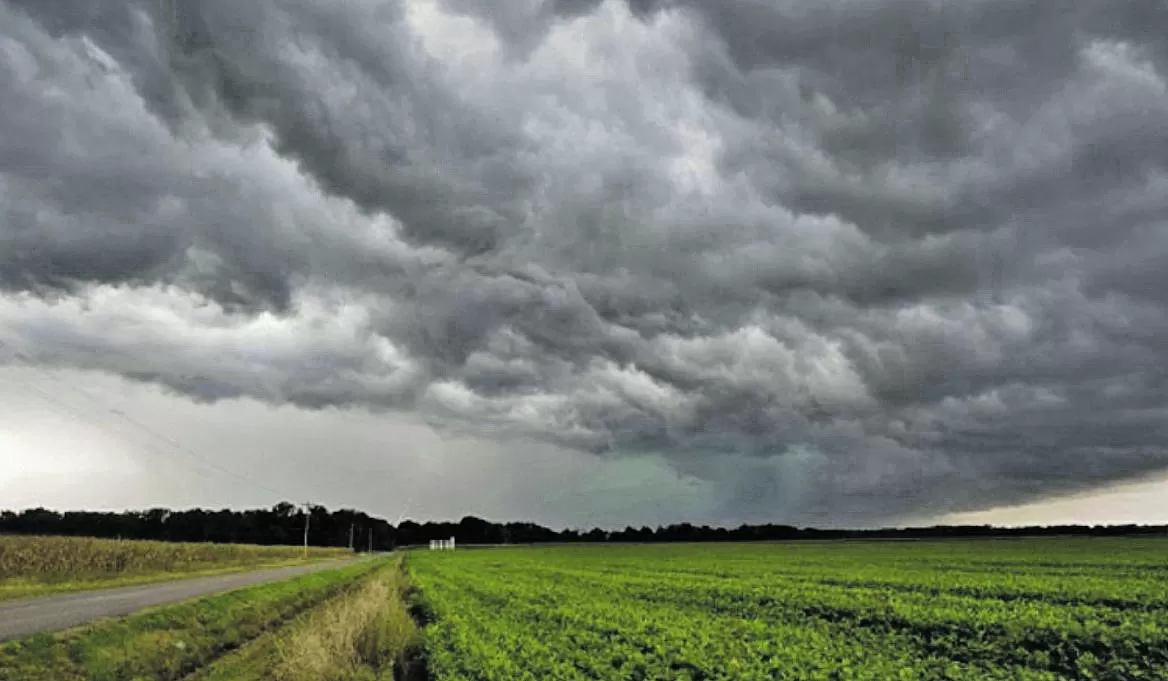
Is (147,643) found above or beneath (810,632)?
beneath

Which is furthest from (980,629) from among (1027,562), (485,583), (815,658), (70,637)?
(1027,562)

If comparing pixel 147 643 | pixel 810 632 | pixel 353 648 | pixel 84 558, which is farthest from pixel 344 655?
pixel 84 558

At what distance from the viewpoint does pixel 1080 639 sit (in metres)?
18.1

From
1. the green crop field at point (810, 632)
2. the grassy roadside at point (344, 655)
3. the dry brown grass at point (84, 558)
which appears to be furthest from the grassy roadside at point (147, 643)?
the dry brown grass at point (84, 558)

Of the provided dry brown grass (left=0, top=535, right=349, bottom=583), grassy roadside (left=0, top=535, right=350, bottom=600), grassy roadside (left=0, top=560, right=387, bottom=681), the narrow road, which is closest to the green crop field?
grassy roadside (left=0, top=560, right=387, bottom=681)

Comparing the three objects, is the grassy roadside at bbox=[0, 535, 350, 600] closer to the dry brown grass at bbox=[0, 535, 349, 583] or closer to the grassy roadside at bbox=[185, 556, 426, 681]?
the dry brown grass at bbox=[0, 535, 349, 583]

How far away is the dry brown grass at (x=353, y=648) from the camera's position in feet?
56.2

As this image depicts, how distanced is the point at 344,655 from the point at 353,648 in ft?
2.44

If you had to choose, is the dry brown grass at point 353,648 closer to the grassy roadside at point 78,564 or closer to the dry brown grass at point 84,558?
the grassy roadside at point 78,564

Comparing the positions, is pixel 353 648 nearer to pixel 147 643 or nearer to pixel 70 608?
pixel 147 643

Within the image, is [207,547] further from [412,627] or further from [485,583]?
[412,627]

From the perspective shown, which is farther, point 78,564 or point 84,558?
point 84,558

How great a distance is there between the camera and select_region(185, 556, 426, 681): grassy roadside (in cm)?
1731

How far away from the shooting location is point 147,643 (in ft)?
70.2
